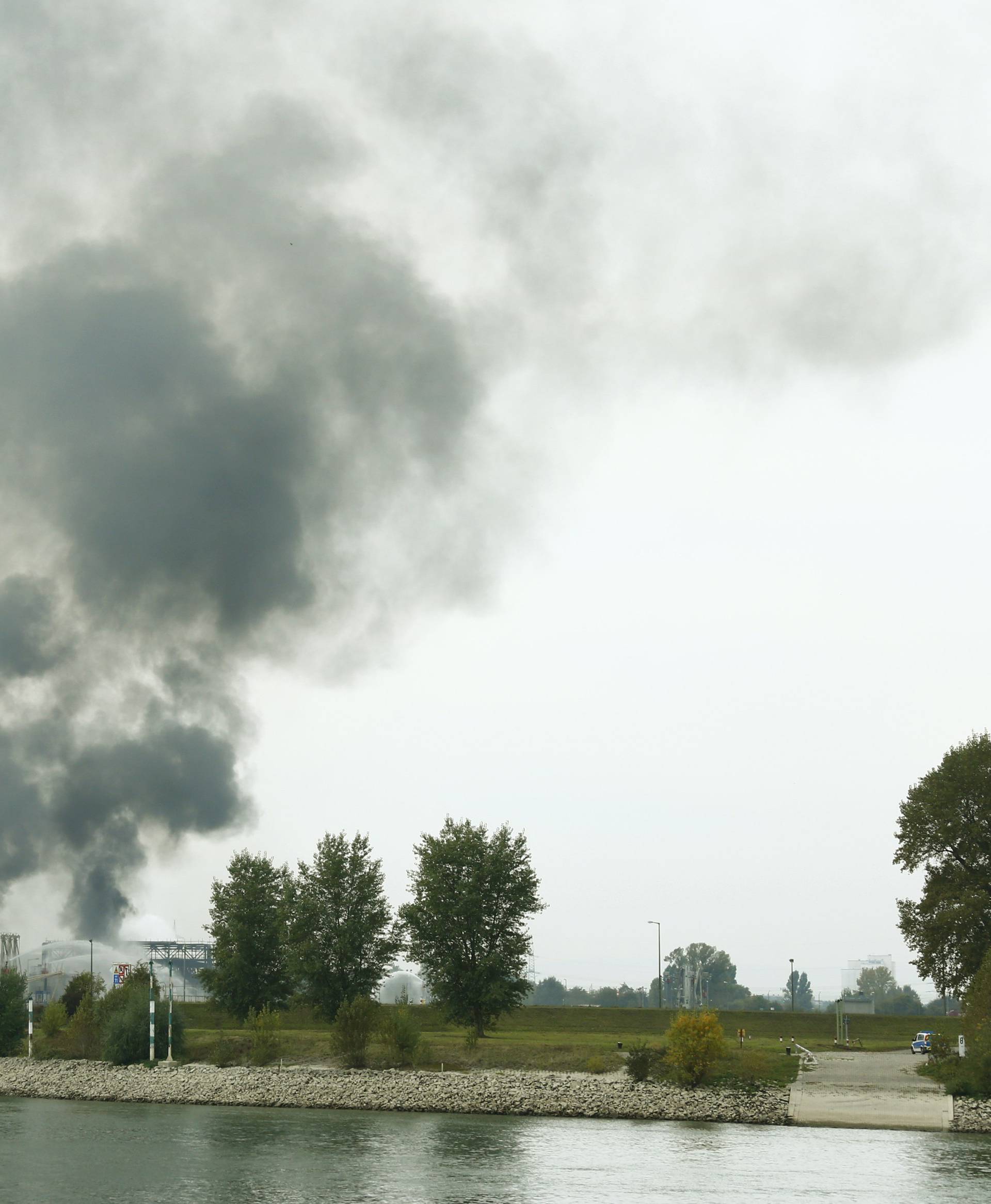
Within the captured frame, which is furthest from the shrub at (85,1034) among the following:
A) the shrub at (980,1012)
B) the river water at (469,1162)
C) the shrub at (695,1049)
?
the shrub at (980,1012)

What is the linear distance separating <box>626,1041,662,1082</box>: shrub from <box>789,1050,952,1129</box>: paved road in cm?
692

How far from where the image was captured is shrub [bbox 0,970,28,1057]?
299 ft

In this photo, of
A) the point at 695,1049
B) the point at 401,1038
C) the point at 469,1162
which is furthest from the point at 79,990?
the point at 469,1162

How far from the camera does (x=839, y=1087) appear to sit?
2366 inches

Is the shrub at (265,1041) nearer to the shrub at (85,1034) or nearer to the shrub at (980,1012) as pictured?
the shrub at (85,1034)

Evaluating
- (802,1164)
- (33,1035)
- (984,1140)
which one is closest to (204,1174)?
(802,1164)

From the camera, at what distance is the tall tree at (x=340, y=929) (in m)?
81.2

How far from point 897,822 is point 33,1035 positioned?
204ft

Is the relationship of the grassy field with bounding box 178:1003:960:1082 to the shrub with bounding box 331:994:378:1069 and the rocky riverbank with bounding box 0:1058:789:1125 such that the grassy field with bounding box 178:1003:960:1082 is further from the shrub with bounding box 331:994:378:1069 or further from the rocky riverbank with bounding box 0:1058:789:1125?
the rocky riverbank with bounding box 0:1058:789:1125

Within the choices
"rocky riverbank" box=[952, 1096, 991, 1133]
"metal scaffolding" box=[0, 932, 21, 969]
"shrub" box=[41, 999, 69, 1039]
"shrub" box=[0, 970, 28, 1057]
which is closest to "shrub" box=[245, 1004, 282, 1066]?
"shrub" box=[41, 999, 69, 1039]

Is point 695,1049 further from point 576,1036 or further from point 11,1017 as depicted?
point 11,1017

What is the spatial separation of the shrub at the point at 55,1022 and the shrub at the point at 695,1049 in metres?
49.5

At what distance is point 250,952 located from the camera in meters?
87.5

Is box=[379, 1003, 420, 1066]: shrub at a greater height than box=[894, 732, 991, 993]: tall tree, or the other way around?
box=[894, 732, 991, 993]: tall tree
